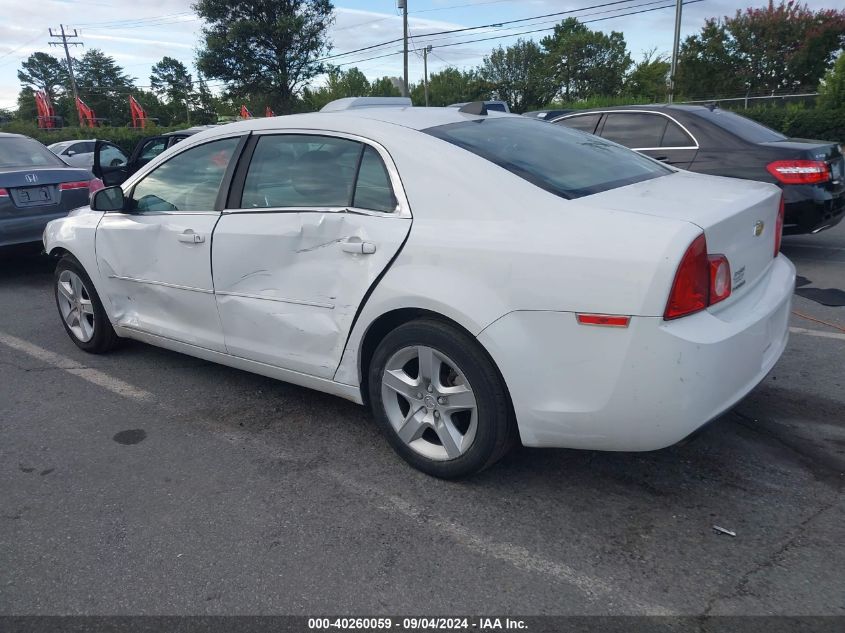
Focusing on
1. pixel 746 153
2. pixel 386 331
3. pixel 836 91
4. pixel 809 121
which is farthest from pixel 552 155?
pixel 836 91

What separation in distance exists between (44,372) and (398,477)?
284 cm

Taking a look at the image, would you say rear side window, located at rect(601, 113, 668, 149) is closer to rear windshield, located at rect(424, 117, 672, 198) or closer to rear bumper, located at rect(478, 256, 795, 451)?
rear windshield, located at rect(424, 117, 672, 198)

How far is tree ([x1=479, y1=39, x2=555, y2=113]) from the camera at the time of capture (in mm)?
73750

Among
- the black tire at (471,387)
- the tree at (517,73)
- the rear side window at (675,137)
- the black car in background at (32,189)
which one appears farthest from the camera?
the tree at (517,73)

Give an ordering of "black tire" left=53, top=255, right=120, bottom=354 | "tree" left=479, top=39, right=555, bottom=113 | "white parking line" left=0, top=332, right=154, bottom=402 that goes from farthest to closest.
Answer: "tree" left=479, top=39, right=555, bottom=113 < "black tire" left=53, top=255, right=120, bottom=354 < "white parking line" left=0, top=332, right=154, bottom=402

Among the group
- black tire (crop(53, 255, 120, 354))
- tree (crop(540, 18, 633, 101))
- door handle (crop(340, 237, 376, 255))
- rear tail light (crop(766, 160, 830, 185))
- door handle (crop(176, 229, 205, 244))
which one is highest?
tree (crop(540, 18, 633, 101))

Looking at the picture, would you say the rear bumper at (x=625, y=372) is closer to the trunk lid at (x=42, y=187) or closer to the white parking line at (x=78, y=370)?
the white parking line at (x=78, y=370)

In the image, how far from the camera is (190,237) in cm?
379

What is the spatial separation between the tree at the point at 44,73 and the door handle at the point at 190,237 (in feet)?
355

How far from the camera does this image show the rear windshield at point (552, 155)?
2938mm

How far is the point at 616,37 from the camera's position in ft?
220

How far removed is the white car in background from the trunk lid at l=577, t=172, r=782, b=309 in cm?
990

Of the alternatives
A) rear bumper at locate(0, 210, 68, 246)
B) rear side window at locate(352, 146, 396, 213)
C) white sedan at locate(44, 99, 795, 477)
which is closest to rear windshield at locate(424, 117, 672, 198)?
white sedan at locate(44, 99, 795, 477)

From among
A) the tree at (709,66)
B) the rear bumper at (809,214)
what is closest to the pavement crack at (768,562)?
the rear bumper at (809,214)
